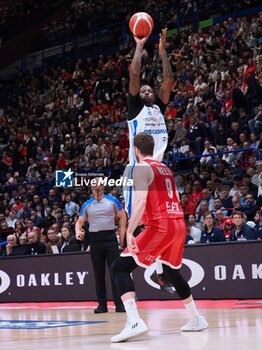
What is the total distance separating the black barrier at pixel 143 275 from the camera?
516 inches

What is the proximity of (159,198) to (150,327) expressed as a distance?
6.45ft

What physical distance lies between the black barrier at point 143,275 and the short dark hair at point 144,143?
5517mm

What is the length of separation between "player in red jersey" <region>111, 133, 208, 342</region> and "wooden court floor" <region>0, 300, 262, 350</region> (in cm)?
41

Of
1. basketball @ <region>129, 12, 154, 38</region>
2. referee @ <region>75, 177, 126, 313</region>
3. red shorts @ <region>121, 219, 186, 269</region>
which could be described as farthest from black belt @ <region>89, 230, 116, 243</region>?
red shorts @ <region>121, 219, 186, 269</region>

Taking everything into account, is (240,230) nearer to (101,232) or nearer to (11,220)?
(101,232)

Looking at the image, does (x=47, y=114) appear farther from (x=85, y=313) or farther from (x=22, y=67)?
(x=85, y=313)

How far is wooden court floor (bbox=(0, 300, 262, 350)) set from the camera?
711 cm

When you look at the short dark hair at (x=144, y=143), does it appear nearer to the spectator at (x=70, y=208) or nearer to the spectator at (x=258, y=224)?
the spectator at (x=258, y=224)

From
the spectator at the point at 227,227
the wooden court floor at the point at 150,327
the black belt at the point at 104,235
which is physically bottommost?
the wooden court floor at the point at 150,327

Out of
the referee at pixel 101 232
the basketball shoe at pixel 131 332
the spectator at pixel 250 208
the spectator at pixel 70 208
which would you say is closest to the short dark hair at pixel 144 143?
the basketball shoe at pixel 131 332

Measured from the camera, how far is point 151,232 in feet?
25.8

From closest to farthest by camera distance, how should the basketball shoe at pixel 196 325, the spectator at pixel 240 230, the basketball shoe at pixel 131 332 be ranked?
the basketball shoe at pixel 131 332
the basketball shoe at pixel 196 325
the spectator at pixel 240 230

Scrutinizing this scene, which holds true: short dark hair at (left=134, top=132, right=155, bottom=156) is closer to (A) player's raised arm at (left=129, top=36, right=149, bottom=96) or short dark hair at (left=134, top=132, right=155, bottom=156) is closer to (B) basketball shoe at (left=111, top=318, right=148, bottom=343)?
(A) player's raised arm at (left=129, top=36, right=149, bottom=96)

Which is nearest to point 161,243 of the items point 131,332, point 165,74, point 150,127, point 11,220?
point 131,332
